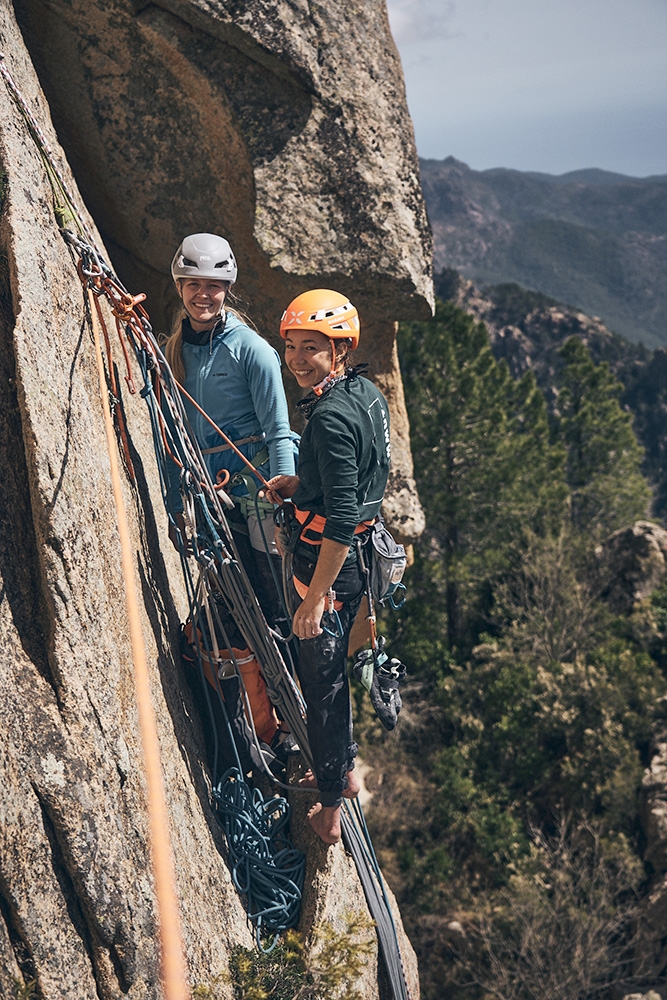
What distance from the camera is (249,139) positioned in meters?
5.20

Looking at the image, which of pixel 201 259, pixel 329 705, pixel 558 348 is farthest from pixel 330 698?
pixel 558 348

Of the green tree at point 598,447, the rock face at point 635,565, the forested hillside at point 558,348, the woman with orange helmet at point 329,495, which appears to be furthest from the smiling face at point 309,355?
the forested hillside at point 558,348

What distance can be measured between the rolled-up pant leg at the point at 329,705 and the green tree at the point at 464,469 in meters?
15.5

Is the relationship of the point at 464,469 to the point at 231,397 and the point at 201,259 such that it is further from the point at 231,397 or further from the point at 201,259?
the point at 201,259

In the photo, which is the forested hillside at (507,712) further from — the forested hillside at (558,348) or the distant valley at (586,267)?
the distant valley at (586,267)

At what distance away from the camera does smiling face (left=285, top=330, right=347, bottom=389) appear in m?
3.17

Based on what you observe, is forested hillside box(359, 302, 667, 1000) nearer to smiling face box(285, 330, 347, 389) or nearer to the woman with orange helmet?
the woman with orange helmet

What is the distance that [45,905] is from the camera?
8.18ft

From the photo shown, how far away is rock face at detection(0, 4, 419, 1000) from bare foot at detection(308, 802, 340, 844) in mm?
548

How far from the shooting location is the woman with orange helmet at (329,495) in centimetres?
298

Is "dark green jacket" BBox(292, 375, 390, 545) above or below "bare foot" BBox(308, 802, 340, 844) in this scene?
above

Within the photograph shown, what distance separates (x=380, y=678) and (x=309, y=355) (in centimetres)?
180

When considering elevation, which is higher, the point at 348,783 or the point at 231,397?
the point at 231,397

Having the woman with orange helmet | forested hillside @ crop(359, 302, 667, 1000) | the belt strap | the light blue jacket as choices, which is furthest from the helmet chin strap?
forested hillside @ crop(359, 302, 667, 1000)
